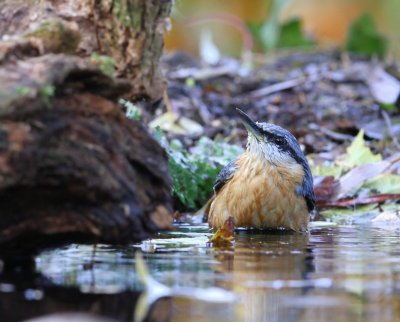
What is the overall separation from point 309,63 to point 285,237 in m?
7.30

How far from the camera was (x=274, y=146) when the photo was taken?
7.38 meters

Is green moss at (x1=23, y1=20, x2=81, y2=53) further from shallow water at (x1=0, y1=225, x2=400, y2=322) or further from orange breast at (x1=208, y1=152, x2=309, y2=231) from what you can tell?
orange breast at (x1=208, y1=152, x2=309, y2=231)

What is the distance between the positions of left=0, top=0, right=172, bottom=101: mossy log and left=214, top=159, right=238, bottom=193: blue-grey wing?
1.54 m

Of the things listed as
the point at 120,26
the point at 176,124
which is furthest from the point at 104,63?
the point at 176,124

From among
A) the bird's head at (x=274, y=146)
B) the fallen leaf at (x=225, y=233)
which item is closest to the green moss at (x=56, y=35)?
the fallen leaf at (x=225, y=233)

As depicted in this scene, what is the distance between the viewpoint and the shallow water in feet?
10.6

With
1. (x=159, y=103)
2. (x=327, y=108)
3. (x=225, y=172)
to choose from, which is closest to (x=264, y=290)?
(x=225, y=172)

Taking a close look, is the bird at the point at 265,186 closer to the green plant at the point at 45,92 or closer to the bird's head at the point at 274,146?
the bird's head at the point at 274,146

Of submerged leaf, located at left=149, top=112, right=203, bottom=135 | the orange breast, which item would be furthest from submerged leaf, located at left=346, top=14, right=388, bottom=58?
the orange breast

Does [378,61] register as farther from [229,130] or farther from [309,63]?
[229,130]

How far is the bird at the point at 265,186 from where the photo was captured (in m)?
6.98

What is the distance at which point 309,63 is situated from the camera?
43.5ft

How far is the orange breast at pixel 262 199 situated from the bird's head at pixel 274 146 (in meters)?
0.07

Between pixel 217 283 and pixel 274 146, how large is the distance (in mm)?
3680
